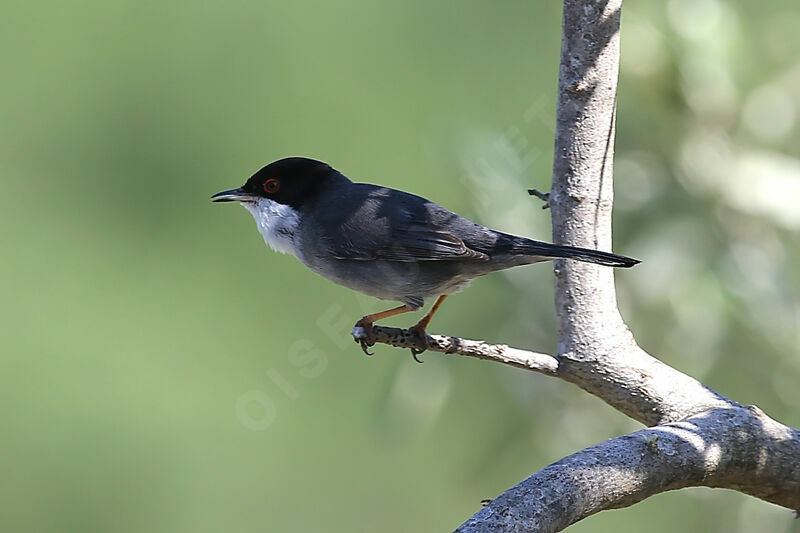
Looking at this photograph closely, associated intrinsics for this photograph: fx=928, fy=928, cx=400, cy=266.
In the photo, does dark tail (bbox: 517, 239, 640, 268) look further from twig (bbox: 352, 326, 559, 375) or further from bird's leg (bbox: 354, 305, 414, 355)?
bird's leg (bbox: 354, 305, 414, 355)

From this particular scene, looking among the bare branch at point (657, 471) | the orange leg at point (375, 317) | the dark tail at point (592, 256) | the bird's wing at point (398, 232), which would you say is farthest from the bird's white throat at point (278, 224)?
the bare branch at point (657, 471)

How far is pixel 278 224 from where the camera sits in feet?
7.93

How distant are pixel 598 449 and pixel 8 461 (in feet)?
14.8

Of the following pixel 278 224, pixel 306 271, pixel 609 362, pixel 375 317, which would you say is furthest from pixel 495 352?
pixel 306 271

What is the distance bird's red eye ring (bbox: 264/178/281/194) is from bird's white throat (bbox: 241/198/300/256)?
3cm

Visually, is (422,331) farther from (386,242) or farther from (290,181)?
(290,181)

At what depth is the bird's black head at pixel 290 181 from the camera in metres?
2.43

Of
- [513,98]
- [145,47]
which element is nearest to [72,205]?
[145,47]

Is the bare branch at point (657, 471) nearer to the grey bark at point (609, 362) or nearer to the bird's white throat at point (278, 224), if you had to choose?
the grey bark at point (609, 362)

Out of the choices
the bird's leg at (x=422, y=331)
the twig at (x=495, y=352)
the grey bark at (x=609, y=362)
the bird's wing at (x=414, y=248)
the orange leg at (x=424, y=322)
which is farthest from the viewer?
the bird's wing at (x=414, y=248)

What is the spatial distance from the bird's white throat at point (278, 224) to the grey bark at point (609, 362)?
0.63 meters

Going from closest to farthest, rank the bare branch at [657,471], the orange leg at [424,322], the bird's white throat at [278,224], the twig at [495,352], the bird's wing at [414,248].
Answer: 1. the bare branch at [657,471]
2. the twig at [495,352]
3. the orange leg at [424,322]
4. the bird's wing at [414,248]
5. the bird's white throat at [278,224]

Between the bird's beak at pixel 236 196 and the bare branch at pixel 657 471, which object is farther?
the bird's beak at pixel 236 196

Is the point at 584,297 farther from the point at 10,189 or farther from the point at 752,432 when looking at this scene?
the point at 10,189
